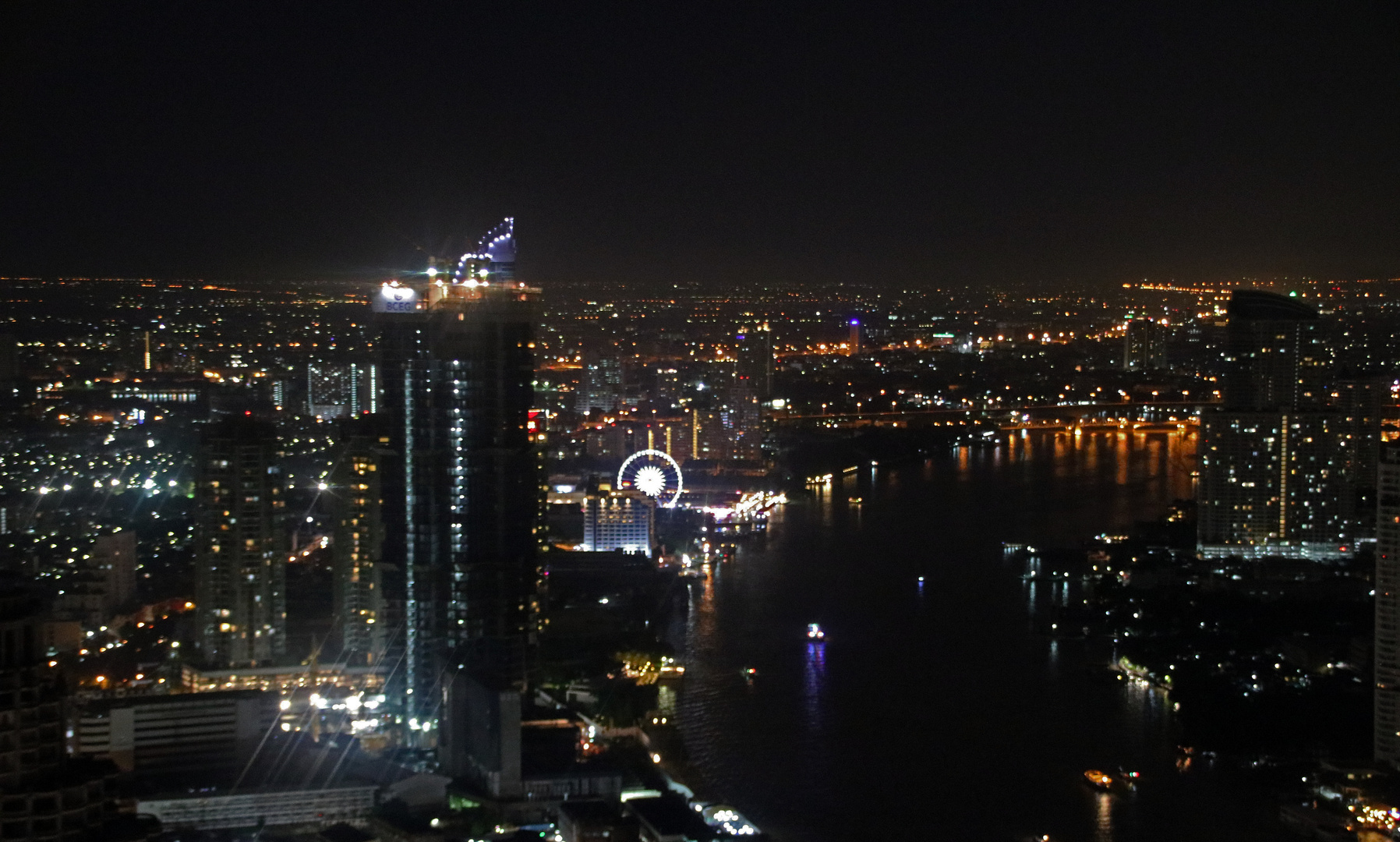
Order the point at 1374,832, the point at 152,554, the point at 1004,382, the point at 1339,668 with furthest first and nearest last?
1. the point at 1004,382
2. the point at 152,554
3. the point at 1339,668
4. the point at 1374,832

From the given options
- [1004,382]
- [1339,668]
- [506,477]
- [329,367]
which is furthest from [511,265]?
[1004,382]

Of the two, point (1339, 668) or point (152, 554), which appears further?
point (152, 554)

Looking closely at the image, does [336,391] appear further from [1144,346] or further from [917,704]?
[1144,346]

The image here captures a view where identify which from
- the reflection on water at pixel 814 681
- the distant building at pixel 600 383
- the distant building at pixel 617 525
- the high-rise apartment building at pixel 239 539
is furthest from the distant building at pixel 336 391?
the distant building at pixel 600 383

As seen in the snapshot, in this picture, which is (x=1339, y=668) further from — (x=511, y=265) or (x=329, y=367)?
(x=329, y=367)

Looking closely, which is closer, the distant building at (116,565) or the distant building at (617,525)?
the distant building at (116,565)

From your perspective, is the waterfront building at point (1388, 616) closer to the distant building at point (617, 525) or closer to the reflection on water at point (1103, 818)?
the reflection on water at point (1103, 818)

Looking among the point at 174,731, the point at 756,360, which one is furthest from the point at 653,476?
the point at 174,731
